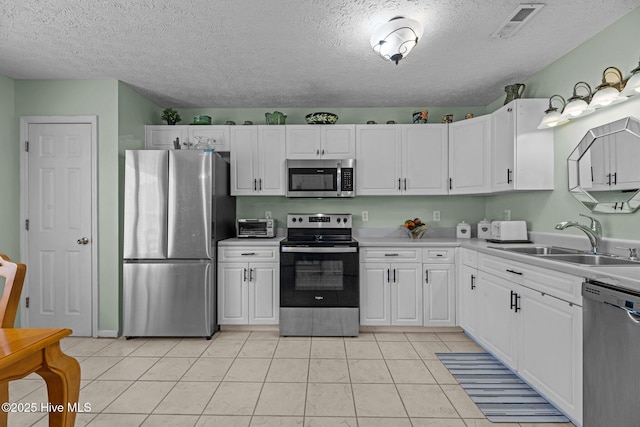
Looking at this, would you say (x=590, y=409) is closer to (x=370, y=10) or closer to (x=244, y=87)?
(x=370, y=10)

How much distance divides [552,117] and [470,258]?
133 cm

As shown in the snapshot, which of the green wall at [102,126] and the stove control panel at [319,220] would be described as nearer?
the green wall at [102,126]

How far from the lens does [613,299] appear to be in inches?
58.1

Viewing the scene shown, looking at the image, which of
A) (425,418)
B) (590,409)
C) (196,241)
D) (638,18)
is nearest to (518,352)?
(590,409)

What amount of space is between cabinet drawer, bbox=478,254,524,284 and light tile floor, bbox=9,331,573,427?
79 centimetres

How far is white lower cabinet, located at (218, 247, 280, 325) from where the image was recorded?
Result: 132 inches

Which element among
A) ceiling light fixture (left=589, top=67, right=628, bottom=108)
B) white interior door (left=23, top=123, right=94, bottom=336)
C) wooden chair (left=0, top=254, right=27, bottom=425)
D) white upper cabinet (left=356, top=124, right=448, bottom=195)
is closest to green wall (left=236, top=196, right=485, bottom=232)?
white upper cabinet (left=356, top=124, right=448, bottom=195)

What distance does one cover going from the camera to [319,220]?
376 cm

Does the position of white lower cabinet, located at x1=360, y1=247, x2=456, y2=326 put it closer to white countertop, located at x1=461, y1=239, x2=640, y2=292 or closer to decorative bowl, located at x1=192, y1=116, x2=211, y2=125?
white countertop, located at x1=461, y1=239, x2=640, y2=292

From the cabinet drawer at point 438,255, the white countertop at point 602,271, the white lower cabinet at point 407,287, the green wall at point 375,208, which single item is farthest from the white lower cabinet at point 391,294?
the white countertop at point 602,271

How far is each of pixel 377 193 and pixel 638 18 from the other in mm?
2338

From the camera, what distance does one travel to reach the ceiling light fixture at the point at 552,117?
2555 millimetres

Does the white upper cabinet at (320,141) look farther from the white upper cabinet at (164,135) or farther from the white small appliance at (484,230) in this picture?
the white small appliance at (484,230)

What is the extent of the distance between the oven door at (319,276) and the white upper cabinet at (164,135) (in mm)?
1743
